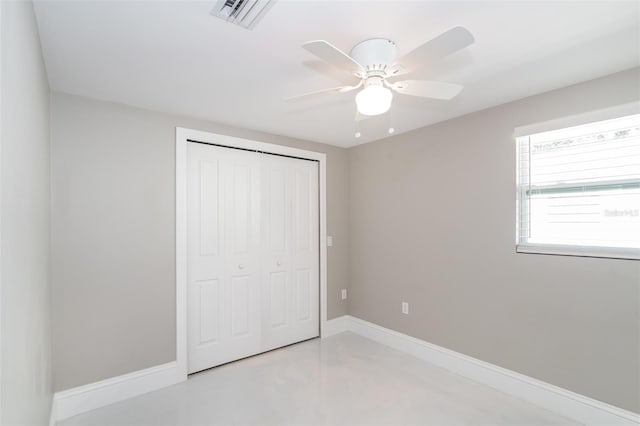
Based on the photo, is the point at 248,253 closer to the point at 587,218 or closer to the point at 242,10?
the point at 242,10

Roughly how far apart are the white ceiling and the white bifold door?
0.78 metres

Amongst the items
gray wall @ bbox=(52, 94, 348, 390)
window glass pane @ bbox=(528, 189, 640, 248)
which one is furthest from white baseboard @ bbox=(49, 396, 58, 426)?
window glass pane @ bbox=(528, 189, 640, 248)

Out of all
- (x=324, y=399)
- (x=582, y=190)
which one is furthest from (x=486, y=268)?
(x=324, y=399)

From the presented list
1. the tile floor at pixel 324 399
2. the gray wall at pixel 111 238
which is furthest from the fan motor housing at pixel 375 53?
the tile floor at pixel 324 399

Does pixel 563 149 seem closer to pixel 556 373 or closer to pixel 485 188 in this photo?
pixel 485 188

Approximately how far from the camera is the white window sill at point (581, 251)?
77.9 inches

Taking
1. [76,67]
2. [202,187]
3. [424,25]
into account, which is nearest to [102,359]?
[202,187]

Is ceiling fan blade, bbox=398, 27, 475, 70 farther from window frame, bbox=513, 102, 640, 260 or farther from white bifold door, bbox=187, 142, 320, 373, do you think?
white bifold door, bbox=187, 142, 320, 373

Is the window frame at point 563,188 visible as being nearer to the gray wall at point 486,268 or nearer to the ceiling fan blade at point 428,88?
the gray wall at point 486,268

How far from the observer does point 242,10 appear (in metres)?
1.38

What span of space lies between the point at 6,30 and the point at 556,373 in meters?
3.39

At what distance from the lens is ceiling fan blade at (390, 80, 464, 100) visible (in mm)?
1632

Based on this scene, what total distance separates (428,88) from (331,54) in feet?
2.01

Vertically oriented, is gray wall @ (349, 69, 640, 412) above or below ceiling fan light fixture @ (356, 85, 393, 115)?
below
